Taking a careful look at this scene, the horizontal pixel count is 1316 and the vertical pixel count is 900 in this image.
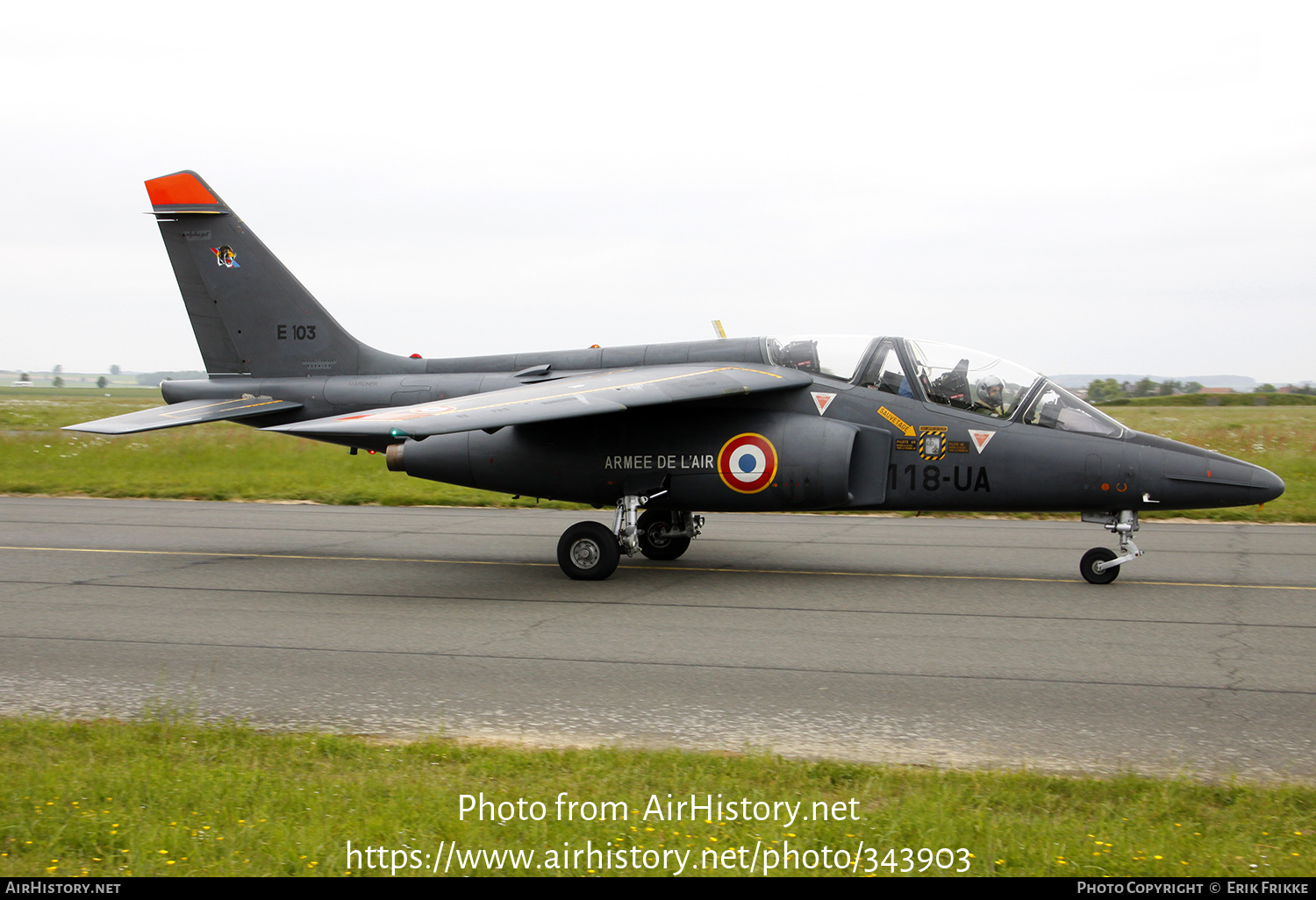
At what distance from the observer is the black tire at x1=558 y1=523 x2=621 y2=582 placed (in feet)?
37.3

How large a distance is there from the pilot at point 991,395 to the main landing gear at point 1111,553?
4.91ft

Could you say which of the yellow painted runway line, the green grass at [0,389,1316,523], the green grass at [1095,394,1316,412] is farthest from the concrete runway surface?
the green grass at [1095,394,1316,412]

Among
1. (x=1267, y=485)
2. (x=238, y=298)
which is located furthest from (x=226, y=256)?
(x=1267, y=485)

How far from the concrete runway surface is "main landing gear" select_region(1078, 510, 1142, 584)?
25 cm

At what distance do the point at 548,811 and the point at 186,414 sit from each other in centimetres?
1078

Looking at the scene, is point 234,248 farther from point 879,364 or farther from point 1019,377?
point 1019,377

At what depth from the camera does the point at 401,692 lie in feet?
22.6

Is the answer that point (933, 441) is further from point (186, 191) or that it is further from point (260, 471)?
point (260, 471)

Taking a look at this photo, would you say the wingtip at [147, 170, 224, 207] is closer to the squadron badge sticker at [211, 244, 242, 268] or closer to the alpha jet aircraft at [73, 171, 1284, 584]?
the squadron badge sticker at [211, 244, 242, 268]

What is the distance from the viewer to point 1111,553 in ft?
35.9

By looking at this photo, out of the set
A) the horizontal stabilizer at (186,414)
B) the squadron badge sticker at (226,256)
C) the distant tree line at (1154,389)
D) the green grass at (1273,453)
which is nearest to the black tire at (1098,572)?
the green grass at (1273,453)

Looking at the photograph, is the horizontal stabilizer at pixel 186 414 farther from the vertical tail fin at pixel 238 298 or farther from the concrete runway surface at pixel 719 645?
the concrete runway surface at pixel 719 645
